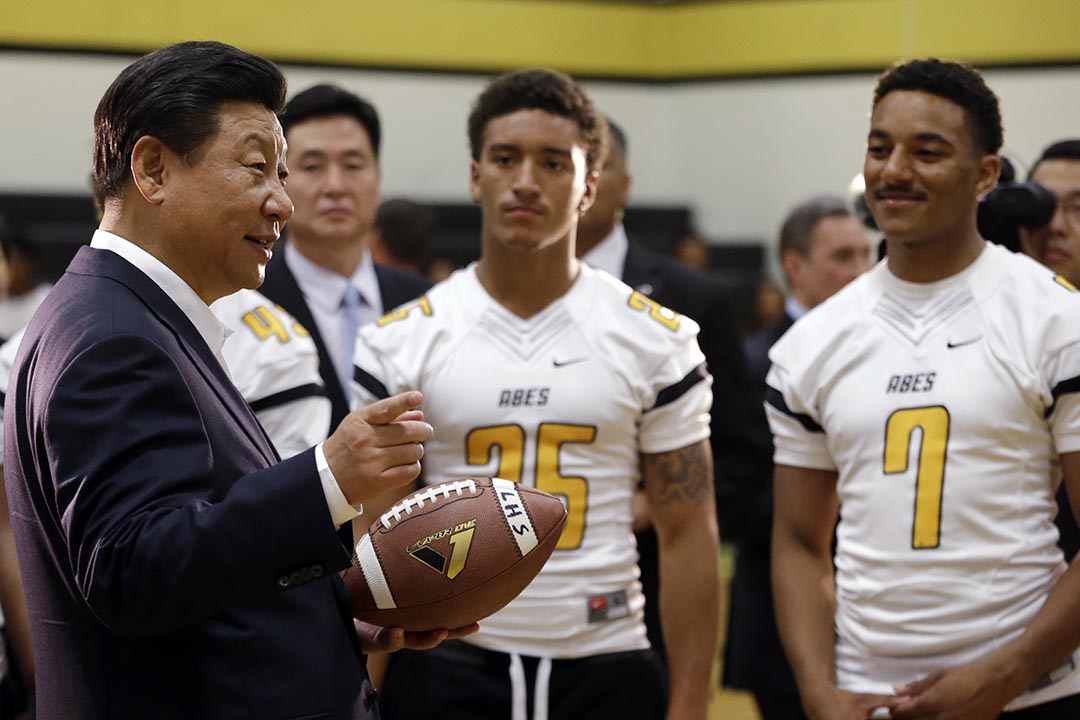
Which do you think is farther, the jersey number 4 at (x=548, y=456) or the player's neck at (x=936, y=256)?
the jersey number 4 at (x=548, y=456)

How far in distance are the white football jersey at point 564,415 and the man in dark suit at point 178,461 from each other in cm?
91

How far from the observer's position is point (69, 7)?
8.91 meters

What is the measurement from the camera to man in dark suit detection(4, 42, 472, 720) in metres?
1.68

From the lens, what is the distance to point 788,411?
2.96m

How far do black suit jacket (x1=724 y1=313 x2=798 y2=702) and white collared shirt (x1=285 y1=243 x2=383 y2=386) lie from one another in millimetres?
1126

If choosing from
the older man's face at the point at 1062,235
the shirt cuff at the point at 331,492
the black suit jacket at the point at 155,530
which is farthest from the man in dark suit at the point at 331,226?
the shirt cuff at the point at 331,492

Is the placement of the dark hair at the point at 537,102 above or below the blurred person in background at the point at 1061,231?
above

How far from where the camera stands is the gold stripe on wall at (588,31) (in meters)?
8.40

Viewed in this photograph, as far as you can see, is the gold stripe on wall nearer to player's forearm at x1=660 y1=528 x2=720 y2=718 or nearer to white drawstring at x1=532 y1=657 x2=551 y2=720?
player's forearm at x1=660 y1=528 x2=720 y2=718

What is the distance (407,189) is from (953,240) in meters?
7.60

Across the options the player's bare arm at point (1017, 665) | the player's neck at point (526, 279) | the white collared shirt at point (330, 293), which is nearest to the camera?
the player's bare arm at point (1017, 665)

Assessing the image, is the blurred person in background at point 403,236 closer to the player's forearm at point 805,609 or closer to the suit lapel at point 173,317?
the player's forearm at point 805,609

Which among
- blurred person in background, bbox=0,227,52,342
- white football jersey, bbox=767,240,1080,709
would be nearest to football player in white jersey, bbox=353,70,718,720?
white football jersey, bbox=767,240,1080,709

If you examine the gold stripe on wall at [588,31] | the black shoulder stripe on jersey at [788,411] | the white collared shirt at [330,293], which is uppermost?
the gold stripe on wall at [588,31]
